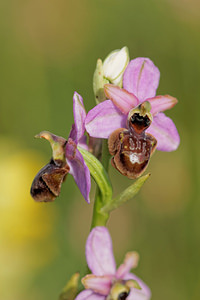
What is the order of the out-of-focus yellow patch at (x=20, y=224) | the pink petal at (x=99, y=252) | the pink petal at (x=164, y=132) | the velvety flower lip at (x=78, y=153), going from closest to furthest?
the velvety flower lip at (x=78, y=153)
the pink petal at (x=99, y=252)
the pink petal at (x=164, y=132)
the out-of-focus yellow patch at (x=20, y=224)

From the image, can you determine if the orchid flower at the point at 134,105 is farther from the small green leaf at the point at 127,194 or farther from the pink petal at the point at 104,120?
the small green leaf at the point at 127,194

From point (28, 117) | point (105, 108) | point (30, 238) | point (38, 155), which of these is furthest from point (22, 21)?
point (105, 108)

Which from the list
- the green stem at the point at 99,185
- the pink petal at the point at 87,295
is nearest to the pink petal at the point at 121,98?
the green stem at the point at 99,185

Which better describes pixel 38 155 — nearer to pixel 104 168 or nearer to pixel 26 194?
pixel 26 194

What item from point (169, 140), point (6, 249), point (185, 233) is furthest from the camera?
point (185, 233)

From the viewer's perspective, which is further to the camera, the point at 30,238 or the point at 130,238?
the point at 130,238

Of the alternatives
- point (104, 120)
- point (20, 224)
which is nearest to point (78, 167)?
point (104, 120)

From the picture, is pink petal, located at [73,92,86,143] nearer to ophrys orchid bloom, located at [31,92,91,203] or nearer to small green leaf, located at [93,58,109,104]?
ophrys orchid bloom, located at [31,92,91,203]
